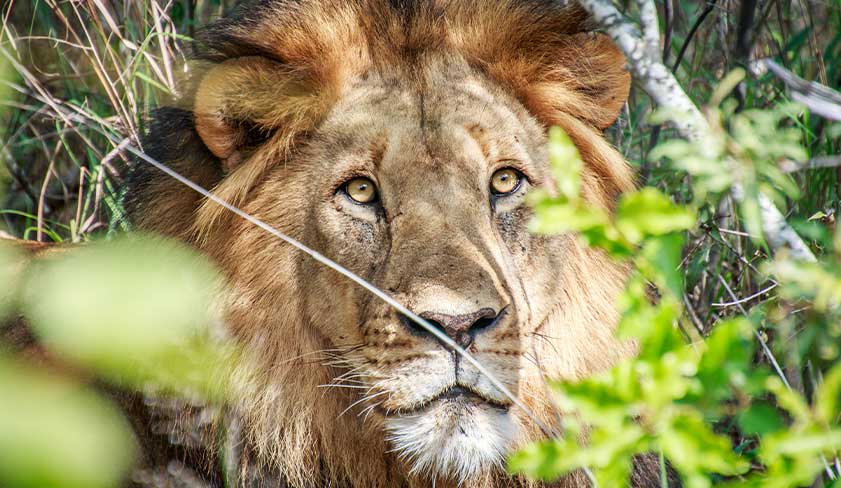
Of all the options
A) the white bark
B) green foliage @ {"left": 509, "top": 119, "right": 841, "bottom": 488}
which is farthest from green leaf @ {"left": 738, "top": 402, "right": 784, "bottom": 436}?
the white bark

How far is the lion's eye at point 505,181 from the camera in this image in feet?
10.3

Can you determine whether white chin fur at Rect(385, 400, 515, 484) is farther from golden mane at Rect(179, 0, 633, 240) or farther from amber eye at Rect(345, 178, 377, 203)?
golden mane at Rect(179, 0, 633, 240)

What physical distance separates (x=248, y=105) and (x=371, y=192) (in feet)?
1.65

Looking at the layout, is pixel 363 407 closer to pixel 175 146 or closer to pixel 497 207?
pixel 497 207

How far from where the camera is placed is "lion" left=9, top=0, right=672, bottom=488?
9.71 feet

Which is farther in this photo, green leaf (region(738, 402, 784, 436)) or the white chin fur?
the white chin fur

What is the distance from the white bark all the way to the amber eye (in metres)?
0.90

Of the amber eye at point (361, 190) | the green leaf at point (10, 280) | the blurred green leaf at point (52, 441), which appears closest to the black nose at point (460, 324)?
the amber eye at point (361, 190)

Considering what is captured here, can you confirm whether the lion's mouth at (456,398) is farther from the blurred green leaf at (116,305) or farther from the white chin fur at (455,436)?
the blurred green leaf at (116,305)

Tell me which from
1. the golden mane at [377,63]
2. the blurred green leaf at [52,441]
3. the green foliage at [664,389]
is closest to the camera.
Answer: the blurred green leaf at [52,441]

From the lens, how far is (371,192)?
310cm

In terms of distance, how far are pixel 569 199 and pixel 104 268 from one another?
Answer: 72cm

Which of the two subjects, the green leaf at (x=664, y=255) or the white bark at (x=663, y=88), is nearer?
the green leaf at (x=664, y=255)

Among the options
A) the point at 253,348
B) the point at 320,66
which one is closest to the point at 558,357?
the point at 253,348
